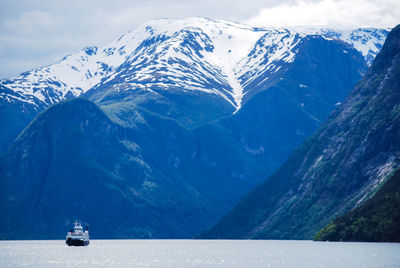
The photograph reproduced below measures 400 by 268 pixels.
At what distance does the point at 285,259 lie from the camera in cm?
19600

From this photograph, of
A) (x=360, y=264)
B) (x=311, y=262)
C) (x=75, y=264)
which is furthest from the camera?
(x=75, y=264)

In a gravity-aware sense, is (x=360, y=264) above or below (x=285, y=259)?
above

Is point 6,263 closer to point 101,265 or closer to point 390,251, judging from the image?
point 101,265

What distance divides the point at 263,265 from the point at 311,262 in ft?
39.4

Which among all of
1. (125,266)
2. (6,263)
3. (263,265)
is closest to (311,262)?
(263,265)

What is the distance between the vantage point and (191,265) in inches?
7111

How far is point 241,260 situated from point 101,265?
3608cm

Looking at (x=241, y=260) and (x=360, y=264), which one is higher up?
(x=360, y=264)

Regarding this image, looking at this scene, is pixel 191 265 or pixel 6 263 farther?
pixel 6 263

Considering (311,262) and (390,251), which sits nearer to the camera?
(311,262)

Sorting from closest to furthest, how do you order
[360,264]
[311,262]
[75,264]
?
[360,264]
[311,262]
[75,264]

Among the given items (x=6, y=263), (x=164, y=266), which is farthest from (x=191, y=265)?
(x=6, y=263)

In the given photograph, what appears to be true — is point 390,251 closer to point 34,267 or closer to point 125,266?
point 125,266

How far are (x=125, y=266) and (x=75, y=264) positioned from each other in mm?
16822
